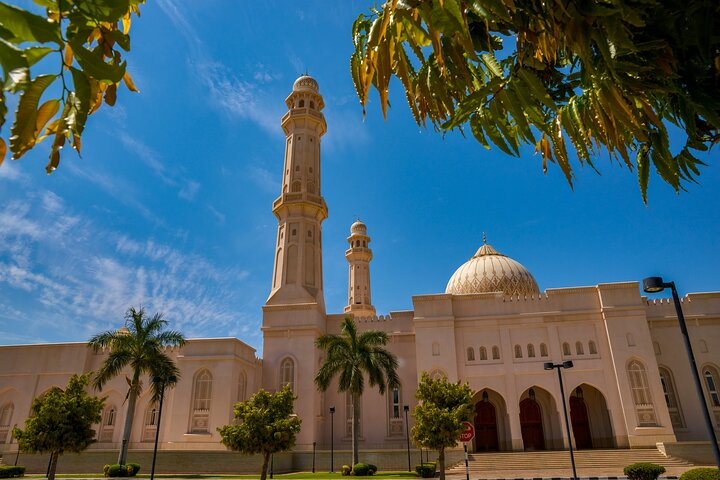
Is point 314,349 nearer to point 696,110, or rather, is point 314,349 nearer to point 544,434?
point 544,434

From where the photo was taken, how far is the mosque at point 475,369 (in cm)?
3164

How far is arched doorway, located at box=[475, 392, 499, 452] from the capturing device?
3366 cm

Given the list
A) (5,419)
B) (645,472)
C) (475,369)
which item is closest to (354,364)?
(475,369)

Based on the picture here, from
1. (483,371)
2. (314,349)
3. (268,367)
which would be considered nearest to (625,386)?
(483,371)

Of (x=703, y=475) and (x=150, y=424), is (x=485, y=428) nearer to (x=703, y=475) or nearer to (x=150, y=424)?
(x=703, y=475)

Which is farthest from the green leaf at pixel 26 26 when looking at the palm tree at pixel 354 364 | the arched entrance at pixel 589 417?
the arched entrance at pixel 589 417

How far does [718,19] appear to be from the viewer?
2.67 m

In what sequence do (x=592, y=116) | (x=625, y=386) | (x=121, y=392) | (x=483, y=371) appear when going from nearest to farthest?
(x=592, y=116) < (x=625, y=386) < (x=483, y=371) < (x=121, y=392)

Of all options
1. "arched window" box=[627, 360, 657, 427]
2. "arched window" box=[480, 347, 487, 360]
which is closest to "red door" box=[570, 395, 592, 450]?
"arched window" box=[627, 360, 657, 427]

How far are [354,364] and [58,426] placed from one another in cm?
1434

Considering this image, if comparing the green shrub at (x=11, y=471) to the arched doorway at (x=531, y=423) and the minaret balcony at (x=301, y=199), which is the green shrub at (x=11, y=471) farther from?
the arched doorway at (x=531, y=423)

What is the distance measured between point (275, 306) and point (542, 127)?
1352 inches

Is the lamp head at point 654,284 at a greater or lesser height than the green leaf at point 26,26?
greater

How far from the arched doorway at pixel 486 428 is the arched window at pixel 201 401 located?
1789 cm
